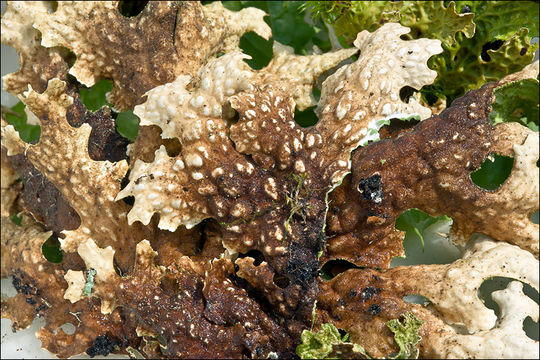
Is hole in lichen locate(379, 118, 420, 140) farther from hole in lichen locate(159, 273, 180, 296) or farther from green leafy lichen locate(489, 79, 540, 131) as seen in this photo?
hole in lichen locate(159, 273, 180, 296)

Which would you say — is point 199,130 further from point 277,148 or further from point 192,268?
point 192,268

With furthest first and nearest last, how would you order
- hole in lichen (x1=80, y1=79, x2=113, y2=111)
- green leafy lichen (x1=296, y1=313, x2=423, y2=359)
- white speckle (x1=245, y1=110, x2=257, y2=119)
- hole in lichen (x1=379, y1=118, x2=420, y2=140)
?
hole in lichen (x1=80, y1=79, x2=113, y2=111)
hole in lichen (x1=379, y1=118, x2=420, y2=140)
white speckle (x1=245, y1=110, x2=257, y2=119)
green leafy lichen (x1=296, y1=313, x2=423, y2=359)

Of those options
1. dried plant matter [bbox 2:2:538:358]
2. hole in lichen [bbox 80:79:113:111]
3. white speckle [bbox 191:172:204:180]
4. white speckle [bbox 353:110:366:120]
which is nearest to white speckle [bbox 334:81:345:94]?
dried plant matter [bbox 2:2:538:358]

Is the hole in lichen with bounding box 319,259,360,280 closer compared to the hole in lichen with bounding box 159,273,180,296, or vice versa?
the hole in lichen with bounding box 159,273,180,296

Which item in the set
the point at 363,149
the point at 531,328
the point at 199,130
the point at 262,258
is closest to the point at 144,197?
the point at 199,130

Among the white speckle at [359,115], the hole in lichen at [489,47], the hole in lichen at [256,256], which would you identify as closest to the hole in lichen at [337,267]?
the hole in lichen at [256,256]

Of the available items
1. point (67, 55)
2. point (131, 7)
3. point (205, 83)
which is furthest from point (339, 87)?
point (67, 55)

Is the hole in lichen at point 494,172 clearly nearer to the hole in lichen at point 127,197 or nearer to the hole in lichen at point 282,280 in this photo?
the hole in lichen at point 282,280
